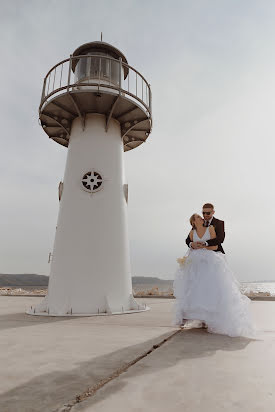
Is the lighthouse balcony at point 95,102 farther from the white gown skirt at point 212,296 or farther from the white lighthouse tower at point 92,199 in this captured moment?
the white gown skirt at point 212,296

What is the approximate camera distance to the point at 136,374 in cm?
206

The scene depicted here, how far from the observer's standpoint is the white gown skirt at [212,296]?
3889 mm

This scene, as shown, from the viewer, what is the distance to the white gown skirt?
12.8 feet

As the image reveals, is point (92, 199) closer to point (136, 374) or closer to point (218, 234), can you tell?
point (218, 234)

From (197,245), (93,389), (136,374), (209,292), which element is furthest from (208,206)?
(93,389)

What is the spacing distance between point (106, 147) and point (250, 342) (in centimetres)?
625

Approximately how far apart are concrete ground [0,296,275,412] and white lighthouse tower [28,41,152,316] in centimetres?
336

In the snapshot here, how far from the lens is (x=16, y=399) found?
5.34ft

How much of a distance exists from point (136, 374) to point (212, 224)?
2.96 metres

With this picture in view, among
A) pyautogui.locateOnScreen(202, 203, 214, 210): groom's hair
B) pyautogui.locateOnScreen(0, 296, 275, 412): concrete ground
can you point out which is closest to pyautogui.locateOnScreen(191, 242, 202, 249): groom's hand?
pyautogui.locateOnScreen(202, 203, 214, 210): groom's hair

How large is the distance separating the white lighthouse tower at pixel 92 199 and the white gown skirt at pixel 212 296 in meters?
3.06

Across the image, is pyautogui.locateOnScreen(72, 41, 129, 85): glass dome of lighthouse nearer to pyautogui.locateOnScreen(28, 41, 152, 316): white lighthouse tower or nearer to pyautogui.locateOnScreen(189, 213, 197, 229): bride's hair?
pyautogui.locateOnScreen(28, 41, 152, 316): white lighthouse tower

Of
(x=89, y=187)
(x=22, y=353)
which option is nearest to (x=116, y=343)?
(x=22, y=353)

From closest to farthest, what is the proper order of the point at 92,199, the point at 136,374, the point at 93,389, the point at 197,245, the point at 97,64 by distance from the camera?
the point at 93,389, the point at 136,374, the point at 197,245, the point at 92,199, the point at 97,64
